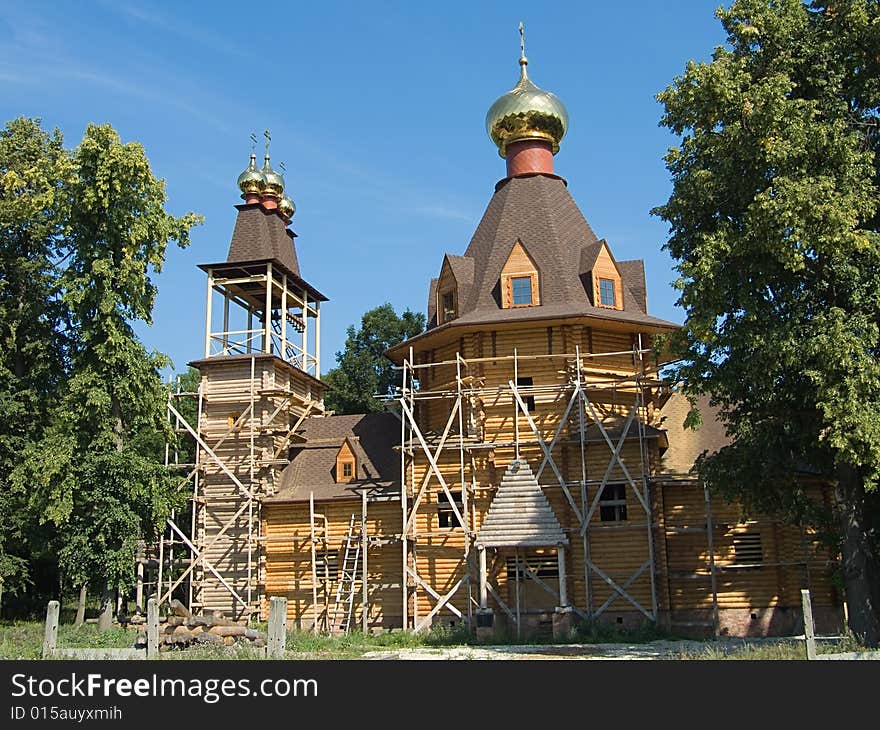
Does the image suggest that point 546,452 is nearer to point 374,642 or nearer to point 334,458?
point 374,642

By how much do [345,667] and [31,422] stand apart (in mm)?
24690

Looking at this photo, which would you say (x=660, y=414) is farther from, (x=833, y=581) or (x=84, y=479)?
(x=84, y=479)

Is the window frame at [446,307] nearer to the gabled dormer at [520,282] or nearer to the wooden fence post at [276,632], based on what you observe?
the gabled dormer at [520,282]

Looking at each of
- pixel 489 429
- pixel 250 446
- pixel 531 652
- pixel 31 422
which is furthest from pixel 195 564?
pixel 531 652

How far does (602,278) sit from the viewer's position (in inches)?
1123

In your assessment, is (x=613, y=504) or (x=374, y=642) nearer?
(x=374, y=642)

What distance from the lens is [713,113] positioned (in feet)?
62.0

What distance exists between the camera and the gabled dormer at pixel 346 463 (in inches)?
1181

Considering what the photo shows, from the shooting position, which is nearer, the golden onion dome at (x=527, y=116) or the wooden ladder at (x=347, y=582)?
the wooden ladder at (x=347, y=582)

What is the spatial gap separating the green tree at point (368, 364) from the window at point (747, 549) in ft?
80.9

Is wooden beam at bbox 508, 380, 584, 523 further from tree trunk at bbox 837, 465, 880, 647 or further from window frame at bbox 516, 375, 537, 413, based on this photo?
tree trunk at bbox 837, 465, 880, 647

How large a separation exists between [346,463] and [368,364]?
1958cm

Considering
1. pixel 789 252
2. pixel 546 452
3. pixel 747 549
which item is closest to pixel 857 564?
pixel 789 252

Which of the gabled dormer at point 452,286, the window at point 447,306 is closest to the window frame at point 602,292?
the gabled dormer at point 452,286
